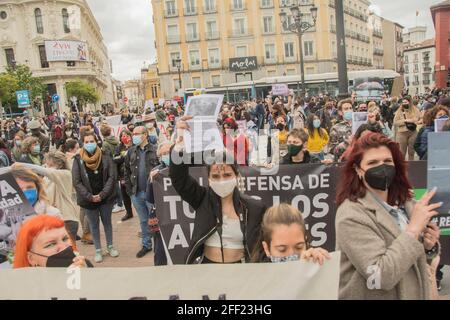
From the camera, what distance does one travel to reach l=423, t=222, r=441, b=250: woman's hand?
2088 millimetres

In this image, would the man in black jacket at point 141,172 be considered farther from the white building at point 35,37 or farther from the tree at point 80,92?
the white building at point 35,37

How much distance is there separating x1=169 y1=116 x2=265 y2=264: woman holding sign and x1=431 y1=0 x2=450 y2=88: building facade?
47.3m

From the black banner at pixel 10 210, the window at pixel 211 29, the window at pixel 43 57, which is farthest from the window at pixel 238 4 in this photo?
the black banner at pixel 10 210

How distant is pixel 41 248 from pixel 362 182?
5.88 ft

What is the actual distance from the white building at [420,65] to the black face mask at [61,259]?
83.3 meters

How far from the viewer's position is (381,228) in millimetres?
2000

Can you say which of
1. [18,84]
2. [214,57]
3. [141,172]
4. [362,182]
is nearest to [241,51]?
[214,57]

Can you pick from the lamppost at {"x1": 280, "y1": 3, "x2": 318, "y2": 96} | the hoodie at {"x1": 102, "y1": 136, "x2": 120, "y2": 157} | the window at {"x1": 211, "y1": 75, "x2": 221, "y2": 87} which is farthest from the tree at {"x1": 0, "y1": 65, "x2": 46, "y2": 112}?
the hoodie at {"x1": 102, "y1": 136, "x2": 120, "y2": 157}

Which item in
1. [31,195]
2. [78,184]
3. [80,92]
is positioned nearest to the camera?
[31,195]

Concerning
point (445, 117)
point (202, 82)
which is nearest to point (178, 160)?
point (445, 117)

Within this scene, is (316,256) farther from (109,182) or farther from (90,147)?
(90,147)

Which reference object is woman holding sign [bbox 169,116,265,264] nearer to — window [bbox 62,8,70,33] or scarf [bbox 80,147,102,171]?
scarf [bbox 80,147,102,171]

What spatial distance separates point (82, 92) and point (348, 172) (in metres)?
52.4

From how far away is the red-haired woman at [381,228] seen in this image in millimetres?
1894
